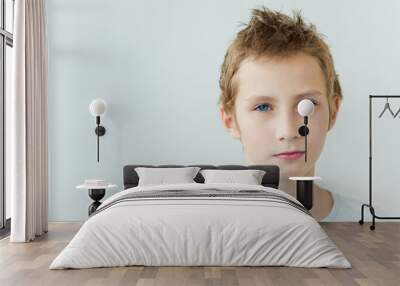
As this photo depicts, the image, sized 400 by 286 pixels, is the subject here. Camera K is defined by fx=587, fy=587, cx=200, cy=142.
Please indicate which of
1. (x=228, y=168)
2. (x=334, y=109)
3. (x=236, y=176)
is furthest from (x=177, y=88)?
(x=334, y=109)

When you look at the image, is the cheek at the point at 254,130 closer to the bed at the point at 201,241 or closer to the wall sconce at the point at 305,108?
the wall sconce at the point at 305,108

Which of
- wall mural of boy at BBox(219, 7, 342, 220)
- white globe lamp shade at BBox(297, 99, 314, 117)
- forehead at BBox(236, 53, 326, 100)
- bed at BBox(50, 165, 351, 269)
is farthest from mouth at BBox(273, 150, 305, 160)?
bed at BBox(50, 165, 351, 269)

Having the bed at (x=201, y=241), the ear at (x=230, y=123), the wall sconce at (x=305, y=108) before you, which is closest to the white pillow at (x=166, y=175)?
the ear at (x=230, y=123)

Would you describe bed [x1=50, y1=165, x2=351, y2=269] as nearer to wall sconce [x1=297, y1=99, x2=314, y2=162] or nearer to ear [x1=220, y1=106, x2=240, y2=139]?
wall sconce [x1=297, y1=99, x2=314, y2=162]

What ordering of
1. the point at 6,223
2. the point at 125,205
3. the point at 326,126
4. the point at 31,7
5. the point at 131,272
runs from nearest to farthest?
the point at 131,272
the point at 125,205
the point at 31,7
the point at 6,223
the point at 326,126

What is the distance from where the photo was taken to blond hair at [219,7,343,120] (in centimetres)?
720

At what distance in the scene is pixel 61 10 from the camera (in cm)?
738

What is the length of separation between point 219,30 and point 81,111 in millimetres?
2006

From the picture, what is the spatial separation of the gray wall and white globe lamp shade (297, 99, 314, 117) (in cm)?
57

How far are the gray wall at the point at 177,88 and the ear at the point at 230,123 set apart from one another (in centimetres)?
8

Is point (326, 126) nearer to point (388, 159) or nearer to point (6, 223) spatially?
point (388, 159)

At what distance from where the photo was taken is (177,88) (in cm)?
734

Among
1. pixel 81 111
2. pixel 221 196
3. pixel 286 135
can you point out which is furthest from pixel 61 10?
pixel 221 196

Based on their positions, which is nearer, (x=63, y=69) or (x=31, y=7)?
(x=31, y=7)
